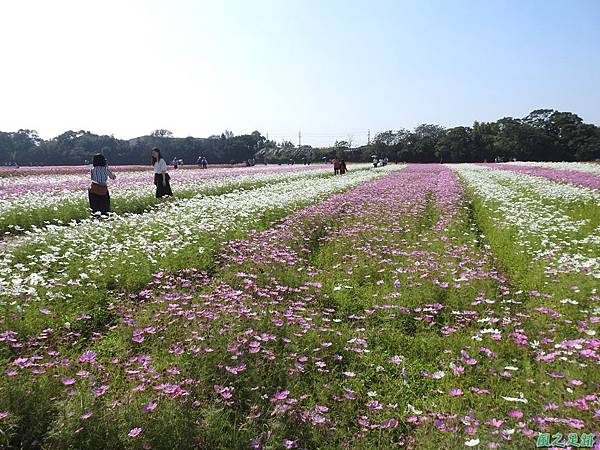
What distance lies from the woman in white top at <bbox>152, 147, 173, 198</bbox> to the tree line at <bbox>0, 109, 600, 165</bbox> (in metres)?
50.1

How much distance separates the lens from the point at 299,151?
310 feet

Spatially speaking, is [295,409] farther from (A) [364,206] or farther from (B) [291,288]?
(A) [364,206]

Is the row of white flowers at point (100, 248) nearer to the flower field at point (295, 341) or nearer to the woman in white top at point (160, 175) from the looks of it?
the flower field at point (295, 341)

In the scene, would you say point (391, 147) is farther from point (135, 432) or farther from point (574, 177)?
point (135, 432)

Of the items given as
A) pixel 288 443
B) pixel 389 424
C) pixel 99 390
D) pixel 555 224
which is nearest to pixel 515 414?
pixel 389 424

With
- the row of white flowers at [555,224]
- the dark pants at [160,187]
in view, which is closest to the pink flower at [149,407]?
the row of white flowers at [555,224]

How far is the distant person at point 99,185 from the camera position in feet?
37.3

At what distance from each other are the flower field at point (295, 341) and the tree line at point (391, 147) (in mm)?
58692

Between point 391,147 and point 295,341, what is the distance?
282 feet

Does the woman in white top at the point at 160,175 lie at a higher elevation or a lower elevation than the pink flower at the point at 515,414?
higher

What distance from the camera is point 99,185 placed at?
11.5 m

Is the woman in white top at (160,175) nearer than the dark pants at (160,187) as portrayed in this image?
Yes

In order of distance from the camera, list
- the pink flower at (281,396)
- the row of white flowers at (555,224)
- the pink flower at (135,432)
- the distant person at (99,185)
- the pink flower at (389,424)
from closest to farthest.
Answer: the pink flower at (135,432) < the pink flower at (389,424) < the pink flower at (281,396) < the row of white flowers at (555,224) < the distant person at (99,185)

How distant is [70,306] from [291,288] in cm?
286
